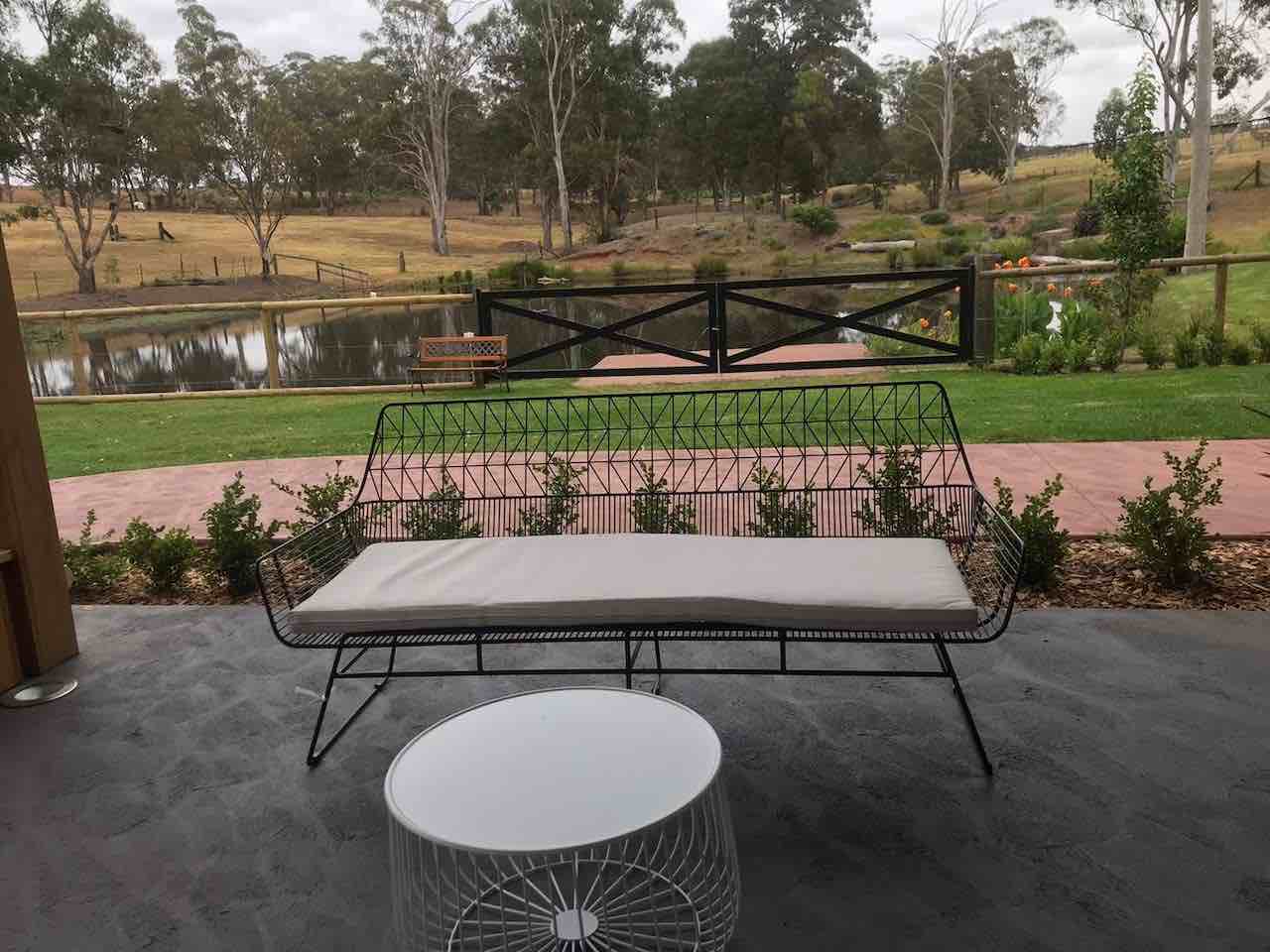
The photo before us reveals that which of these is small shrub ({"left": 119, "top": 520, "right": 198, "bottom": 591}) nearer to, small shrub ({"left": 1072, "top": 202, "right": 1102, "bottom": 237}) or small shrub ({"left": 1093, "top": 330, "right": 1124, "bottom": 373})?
small shrub ({"left": 1093, "top": 330, "right": 1124, "bottom": 373})

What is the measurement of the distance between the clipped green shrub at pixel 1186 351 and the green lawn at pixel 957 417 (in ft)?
0.62

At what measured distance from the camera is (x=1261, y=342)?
597cm

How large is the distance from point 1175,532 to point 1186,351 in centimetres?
375

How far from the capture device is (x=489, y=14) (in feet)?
37.7

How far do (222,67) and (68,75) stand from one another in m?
3.03

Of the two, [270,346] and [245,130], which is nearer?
[270,346]

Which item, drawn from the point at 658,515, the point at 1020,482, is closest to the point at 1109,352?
the point at 1020,482

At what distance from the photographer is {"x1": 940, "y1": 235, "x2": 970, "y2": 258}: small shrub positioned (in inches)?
465

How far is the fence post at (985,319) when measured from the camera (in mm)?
6352

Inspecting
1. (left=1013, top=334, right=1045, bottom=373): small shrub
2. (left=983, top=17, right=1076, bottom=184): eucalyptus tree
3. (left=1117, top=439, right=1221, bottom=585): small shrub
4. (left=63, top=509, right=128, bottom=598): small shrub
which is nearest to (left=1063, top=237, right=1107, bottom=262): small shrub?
(left=983, top=17, right=1076, bottom=184): eucalyptus tree

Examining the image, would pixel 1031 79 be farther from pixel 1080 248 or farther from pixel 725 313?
pixel 725 313

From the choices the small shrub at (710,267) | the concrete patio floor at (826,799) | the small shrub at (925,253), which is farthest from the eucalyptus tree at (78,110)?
the concrete patio floor at (826,799)

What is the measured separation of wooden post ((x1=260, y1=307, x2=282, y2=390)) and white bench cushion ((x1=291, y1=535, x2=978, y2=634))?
4.95 m

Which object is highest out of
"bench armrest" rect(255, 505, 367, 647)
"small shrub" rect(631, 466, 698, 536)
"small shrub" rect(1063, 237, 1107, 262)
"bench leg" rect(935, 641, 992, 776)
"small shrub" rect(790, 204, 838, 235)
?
"small shrub" rect(790, 204, 838, 235)
